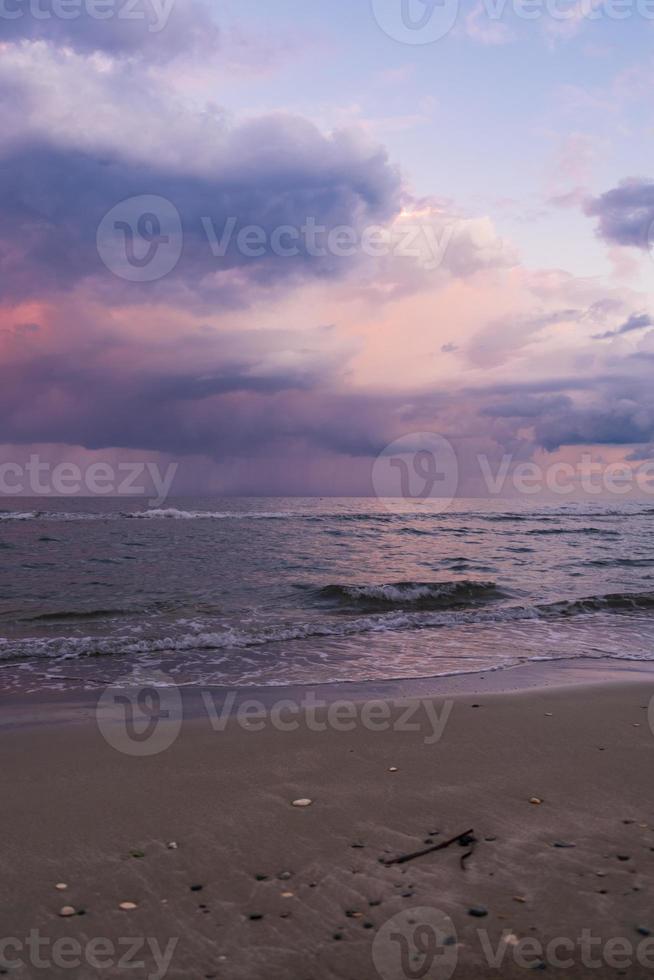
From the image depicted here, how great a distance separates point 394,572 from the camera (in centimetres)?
2247

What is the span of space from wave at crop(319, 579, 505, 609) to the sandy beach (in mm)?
10688

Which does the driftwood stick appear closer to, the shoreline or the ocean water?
the shoreline

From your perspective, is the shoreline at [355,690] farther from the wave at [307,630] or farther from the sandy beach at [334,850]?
the wave at [307,630]

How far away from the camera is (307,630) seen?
43.0ft

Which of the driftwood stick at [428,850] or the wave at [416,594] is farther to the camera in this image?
the wave at [416,594]

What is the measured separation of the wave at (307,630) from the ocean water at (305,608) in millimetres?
43

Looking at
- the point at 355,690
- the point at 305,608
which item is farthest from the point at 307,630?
the point at 355,690

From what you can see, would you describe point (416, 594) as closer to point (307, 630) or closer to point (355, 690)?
point (307, 630)

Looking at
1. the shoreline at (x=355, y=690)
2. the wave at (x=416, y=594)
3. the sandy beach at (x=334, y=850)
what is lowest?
the wave at (x=416, y=594)

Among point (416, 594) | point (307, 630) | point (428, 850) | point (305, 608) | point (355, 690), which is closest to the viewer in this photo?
point (428, 850)

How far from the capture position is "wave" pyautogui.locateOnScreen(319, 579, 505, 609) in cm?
1759

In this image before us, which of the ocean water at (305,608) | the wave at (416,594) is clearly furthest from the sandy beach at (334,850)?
the wave at (416,594)

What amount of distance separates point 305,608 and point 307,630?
3.17 m

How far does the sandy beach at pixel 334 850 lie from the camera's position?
10.3 feet
